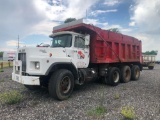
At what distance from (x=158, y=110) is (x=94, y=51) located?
442 cm

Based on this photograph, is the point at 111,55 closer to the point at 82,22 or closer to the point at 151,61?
the point at 82,22

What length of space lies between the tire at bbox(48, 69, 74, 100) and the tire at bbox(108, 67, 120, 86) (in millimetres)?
3403

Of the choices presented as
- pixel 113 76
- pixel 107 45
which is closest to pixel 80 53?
pixel 107 45

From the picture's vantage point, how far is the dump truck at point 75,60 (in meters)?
6.56

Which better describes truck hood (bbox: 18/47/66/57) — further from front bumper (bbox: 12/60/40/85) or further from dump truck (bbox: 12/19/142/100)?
front bumper (bbox: 12/60/40/85)

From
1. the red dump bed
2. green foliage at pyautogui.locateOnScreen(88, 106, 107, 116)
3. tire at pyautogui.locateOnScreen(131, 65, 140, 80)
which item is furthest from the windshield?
tire at pyautogui.locateOnScreen(131, 65, 140, 80)

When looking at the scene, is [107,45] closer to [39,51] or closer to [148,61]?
[39,51]

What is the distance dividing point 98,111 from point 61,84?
6.50 feet

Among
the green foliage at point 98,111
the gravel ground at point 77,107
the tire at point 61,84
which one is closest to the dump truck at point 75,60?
the tire at point 61,84

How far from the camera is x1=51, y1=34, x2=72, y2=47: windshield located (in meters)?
8.01

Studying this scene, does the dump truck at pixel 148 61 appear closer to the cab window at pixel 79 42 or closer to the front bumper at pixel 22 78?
the cab window at pixel 79 42

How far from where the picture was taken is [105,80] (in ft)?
33.5

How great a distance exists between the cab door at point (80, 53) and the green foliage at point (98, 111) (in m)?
2.76

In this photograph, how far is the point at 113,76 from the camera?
1035cm
